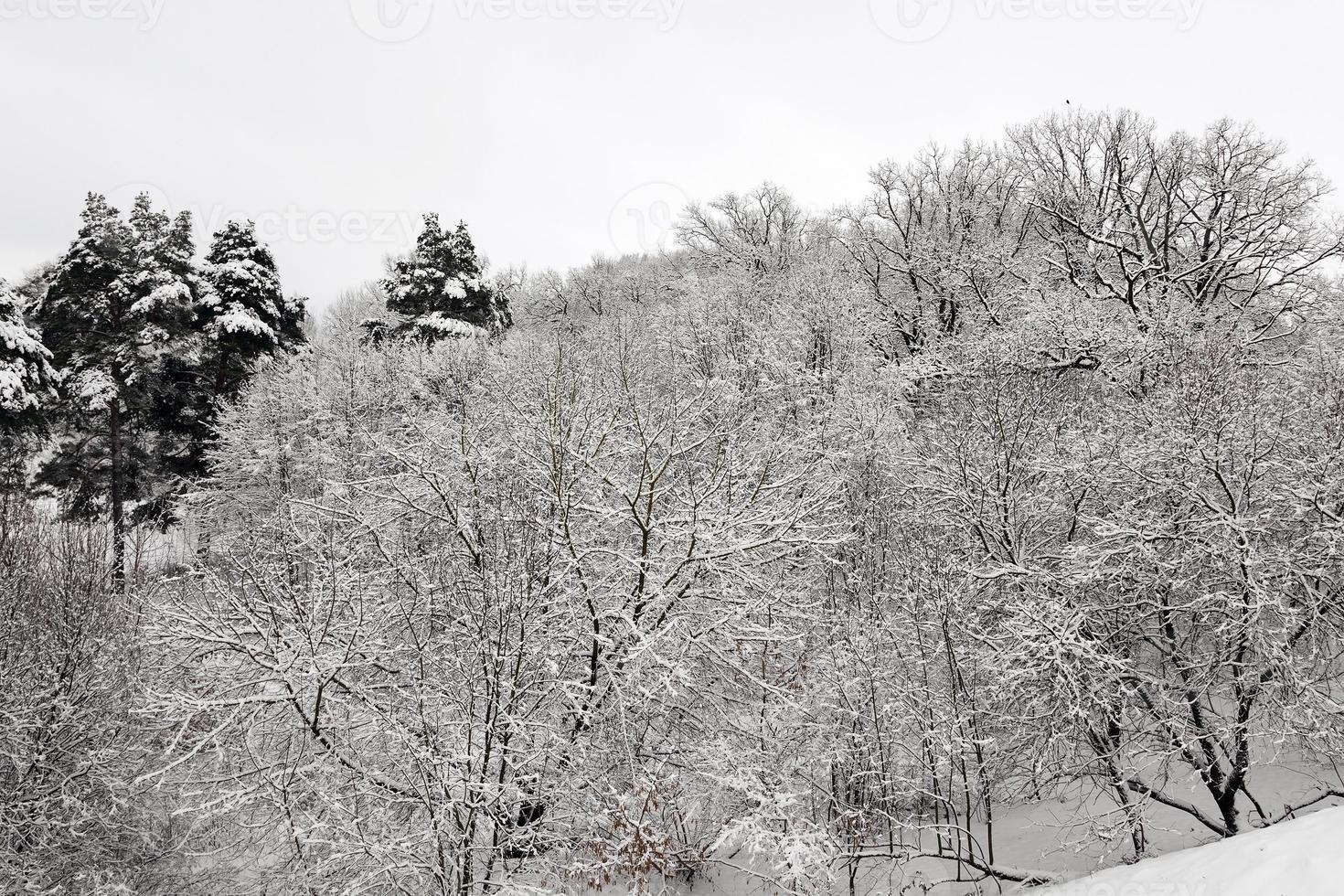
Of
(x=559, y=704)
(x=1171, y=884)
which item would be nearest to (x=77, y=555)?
(x=559, y=704)

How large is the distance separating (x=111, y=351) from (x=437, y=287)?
453 inches

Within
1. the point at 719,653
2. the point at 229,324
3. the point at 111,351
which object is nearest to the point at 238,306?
the point at 229,324

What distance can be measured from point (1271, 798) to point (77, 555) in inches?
728

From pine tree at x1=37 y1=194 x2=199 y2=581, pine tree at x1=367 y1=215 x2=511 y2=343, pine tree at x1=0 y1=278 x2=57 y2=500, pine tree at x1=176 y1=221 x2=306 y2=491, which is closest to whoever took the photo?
pine tree at x1=0 y1=278 x2=57 y2=500

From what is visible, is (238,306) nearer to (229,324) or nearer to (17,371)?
(229,324)

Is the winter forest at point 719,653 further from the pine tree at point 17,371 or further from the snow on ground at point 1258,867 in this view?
the snow on ground at point 1258,867

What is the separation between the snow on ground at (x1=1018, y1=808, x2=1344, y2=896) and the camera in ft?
17.9

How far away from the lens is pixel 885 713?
8.78m

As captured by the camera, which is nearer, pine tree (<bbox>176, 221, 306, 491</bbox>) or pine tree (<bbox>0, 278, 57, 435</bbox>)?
pine tree (<bbox>0, 278, 57, 435</bbox>)

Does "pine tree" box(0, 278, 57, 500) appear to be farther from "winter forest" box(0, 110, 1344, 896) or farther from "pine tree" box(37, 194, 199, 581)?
"pine tree" box(37, 194, 199, 581)

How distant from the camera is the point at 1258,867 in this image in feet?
19.3

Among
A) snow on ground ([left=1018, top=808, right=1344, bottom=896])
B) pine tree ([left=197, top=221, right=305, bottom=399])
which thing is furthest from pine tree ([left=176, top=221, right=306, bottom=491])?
snow on ground ([left=1018, top=808, right=1344, bottom=896])

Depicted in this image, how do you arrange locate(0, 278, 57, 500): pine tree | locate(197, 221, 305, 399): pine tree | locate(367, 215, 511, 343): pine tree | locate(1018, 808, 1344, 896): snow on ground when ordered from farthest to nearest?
locate(367, 215, 511, 343): pine tree → locate(197, 221, 305, 399): pine tree → locate(0, 278, 57, 500): pine tree → locate(1018, 808, 1344, 896): snow on ground

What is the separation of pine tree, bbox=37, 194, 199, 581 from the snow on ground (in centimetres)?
2565
